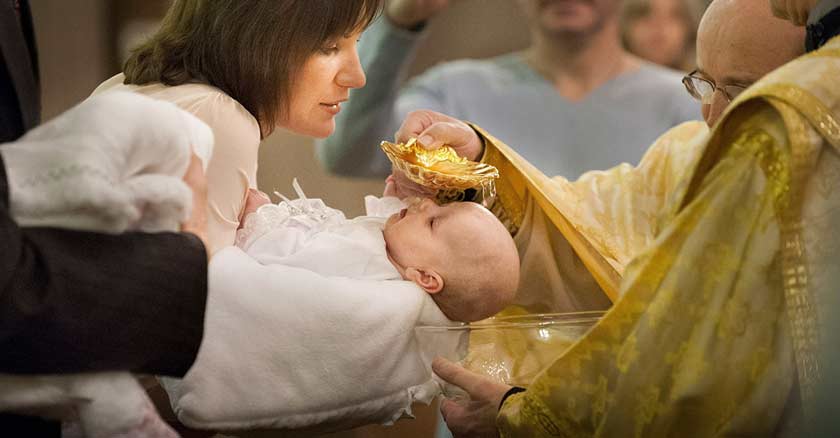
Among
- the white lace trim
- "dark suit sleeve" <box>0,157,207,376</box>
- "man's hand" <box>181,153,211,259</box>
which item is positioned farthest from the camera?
the white lace trim

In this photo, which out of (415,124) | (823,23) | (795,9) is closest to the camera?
(823,23)

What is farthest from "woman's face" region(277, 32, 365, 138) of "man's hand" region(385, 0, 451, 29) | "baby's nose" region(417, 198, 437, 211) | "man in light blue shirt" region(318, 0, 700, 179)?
"man in light blue shirt" region(318, 0, 700, 179)

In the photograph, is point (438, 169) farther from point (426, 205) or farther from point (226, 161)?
point (226, 161)

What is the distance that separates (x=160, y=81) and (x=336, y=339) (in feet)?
1.74

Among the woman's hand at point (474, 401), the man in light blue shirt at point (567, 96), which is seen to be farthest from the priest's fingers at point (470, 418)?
the man in light blue shirt at point (567, 96)

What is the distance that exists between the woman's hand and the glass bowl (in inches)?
1.1

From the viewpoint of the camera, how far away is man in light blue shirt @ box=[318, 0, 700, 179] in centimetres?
439

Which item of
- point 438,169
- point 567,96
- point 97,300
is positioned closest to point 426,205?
point 438,169

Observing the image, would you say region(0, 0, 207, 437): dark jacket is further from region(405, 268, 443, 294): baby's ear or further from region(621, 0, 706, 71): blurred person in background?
region(621, 0, 706, 71): blurred person in background

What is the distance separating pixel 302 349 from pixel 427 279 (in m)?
0.25

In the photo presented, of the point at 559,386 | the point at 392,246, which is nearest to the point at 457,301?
the point at 392,246

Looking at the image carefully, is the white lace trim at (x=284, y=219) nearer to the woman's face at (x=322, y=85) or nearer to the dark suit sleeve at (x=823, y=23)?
the woman's face at (x=322, y=85)

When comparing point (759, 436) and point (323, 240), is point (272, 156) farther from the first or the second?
point (759, 436)

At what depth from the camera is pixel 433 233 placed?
1740 mm
